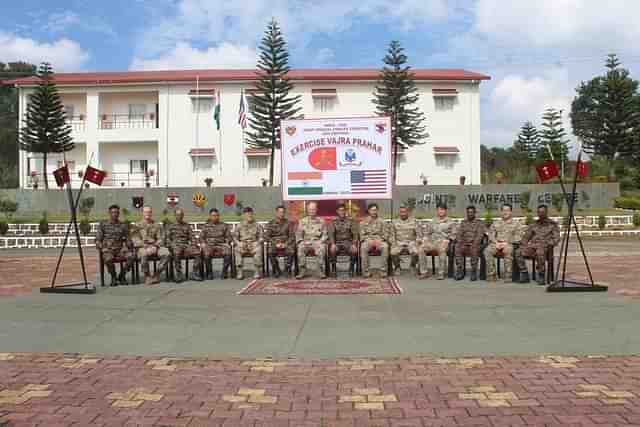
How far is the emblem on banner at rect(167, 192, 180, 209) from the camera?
87.7ft

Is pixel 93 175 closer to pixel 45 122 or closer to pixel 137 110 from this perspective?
pixel 45 122

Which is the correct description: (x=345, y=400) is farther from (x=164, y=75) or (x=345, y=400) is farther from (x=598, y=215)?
(x=164, y=75)

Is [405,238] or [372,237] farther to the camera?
[405,238]

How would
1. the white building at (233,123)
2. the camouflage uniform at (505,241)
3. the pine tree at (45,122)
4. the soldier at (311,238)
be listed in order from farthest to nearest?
the white building at (233,123)
the pine tree at (45,122)
the soldier at (311,238)
the camouflage uniform at (505,241)

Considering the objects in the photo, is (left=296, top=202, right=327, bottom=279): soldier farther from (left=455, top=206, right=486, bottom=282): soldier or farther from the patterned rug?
(left=455, top=206, right=486, bottom=282): soldier

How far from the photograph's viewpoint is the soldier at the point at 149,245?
9031mm

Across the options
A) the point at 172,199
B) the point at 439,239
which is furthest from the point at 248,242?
the point at 172,199

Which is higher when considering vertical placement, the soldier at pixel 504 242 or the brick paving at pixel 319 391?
the soldier at pixel 504 242

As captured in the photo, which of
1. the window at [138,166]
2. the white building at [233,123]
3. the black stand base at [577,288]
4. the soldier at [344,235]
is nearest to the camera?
the black stand base at [577,288]

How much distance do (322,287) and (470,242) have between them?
2.42m

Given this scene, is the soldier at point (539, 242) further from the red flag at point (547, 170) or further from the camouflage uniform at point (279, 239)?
the camouflage uniform at point (279, 239)

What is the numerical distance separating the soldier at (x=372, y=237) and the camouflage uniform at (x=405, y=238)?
0.14 m

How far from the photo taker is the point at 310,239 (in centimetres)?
941

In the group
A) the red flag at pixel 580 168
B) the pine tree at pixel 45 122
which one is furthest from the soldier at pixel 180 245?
the pine tree at pixel 45 122
